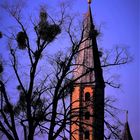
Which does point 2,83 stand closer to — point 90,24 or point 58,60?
point 58,60

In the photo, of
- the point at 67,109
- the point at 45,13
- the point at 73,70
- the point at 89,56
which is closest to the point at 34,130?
the point at 67,109

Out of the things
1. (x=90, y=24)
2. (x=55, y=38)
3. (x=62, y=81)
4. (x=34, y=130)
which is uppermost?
(x=90, y=24)

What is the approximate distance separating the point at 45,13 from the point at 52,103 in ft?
15.6

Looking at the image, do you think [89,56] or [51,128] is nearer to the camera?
[51,128]

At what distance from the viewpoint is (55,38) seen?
67.6ft

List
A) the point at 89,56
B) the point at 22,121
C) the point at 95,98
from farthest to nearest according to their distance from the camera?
the point at 89,56
the point at 95,98
the point at 22,121

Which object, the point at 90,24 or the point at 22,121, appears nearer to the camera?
the point at 22,121

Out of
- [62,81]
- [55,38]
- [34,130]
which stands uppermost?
[55,38]

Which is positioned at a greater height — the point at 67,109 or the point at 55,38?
the point at 55,38

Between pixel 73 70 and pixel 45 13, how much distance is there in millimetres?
3392

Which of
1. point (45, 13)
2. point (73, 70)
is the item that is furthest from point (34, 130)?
point (45, 13)

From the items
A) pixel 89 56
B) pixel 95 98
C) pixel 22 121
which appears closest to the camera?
pixel 22 121

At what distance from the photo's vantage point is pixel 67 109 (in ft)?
68.1

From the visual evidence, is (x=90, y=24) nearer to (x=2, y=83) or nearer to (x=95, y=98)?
(x=95, y=98)
